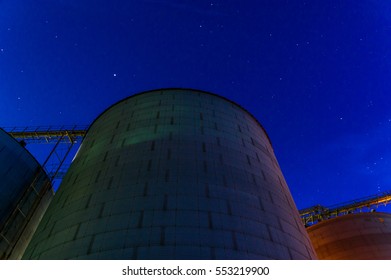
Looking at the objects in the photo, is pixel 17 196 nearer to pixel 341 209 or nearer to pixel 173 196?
pixel 173 196

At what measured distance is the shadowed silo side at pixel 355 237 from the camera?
22594 millimetres

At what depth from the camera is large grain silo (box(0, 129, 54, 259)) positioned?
1912cm

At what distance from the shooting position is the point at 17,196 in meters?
20.0

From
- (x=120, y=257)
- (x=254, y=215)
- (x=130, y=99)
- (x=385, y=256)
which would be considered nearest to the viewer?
(x=120, y=257)

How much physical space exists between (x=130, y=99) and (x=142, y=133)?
475 cm

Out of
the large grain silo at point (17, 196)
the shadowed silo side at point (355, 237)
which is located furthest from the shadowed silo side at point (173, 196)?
the shadowed silo side at point (355, 237)

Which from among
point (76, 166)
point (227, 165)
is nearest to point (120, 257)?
point (227, 165)

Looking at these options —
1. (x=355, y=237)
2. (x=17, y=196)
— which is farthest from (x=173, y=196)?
(x=355, y=237)

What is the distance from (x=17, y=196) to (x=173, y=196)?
13.7 m

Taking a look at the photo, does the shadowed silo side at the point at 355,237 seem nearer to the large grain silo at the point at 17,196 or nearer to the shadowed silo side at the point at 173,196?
the shadowed silo side at the point at 173,196
